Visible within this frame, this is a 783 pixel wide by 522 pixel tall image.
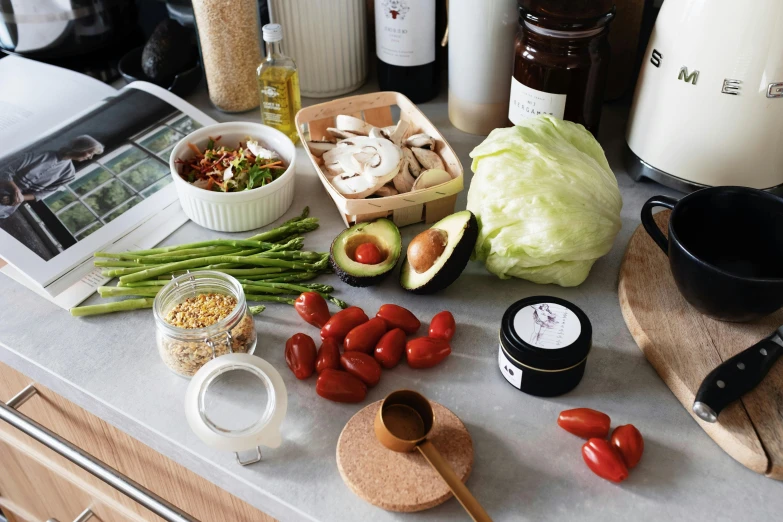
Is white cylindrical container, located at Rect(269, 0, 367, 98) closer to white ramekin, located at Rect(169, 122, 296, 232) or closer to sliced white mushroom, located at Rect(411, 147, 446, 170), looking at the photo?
white ramekin, located at Rect(169, 122, 296, 232)

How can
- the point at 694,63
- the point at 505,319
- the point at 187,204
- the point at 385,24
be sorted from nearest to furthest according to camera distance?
the point at 505,319 → the point at 694,63 → the point at 187,204 → the point at 385,24

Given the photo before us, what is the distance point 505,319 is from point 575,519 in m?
0.24

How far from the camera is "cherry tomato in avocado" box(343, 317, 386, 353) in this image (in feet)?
3.04

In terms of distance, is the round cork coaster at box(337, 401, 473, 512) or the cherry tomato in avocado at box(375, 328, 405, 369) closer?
the round cork coaster at box(337, 401, 473, 512)

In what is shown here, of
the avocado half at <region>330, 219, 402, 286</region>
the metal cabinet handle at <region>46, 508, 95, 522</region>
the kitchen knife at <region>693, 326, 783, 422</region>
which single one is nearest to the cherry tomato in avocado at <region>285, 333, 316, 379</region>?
the avocado half at <region>330, 219, 402, 286</region>

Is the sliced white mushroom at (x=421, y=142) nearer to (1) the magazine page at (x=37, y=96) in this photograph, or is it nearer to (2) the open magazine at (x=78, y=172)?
(2) the open magazine at (x=78, y=172)

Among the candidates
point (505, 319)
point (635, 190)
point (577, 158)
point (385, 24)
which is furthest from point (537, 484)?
point (385, 24)

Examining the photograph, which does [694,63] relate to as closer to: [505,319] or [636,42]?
[636,42]

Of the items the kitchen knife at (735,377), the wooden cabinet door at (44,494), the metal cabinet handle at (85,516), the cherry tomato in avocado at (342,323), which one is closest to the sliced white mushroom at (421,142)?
the cherry tomato in avocado at (342,323)

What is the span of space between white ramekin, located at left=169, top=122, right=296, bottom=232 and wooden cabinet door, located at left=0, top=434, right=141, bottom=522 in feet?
1.55

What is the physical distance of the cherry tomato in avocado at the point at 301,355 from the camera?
0.91m

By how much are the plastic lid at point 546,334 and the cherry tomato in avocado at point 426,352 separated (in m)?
0.08

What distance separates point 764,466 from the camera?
78 centimetres

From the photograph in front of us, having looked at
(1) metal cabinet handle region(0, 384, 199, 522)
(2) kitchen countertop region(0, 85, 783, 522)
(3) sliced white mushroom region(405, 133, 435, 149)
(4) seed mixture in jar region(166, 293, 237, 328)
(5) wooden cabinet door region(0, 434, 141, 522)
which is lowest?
(5) wooden cabinet door region(0, 434, 141, 522)
